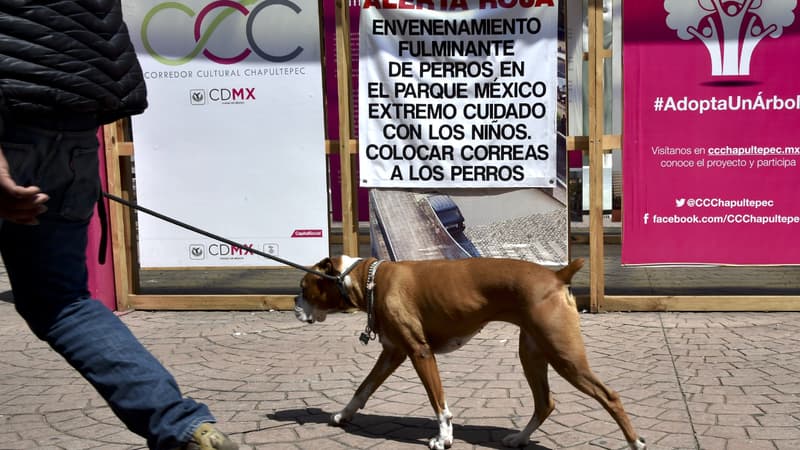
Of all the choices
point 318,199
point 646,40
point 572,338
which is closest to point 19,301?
point 572,338

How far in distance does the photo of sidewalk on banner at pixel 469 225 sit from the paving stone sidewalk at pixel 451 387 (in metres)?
0.73

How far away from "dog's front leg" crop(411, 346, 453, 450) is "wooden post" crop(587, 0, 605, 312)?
3269 mm

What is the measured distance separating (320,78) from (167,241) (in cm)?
202

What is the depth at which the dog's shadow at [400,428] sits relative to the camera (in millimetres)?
4242

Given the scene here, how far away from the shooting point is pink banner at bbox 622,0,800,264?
22.0ft

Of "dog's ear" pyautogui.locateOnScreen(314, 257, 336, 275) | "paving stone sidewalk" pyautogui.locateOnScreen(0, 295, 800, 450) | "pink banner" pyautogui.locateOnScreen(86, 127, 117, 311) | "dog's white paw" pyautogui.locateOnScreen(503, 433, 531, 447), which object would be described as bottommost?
"paving stone sidewalk" pyautogui.locateOnScreen(0, 295, 800, 450)

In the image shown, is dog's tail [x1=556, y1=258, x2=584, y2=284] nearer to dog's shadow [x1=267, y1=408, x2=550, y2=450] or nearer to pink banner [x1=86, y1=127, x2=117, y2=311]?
dog's shadow [x1=267, y1=408, x2=550, y2=450]

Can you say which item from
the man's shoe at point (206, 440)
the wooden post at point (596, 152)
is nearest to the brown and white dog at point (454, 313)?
the man's shoe at point (206, 440)

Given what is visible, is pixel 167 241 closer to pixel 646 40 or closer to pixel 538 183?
pixel 538 183

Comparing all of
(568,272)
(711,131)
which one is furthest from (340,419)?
(711,131)

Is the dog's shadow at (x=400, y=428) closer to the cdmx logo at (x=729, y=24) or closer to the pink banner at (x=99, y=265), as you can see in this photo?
the pink banner at (x=99, y=265)

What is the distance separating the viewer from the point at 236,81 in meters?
7.29

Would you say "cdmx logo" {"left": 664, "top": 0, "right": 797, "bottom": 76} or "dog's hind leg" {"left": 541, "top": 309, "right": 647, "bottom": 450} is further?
"cdmx logo" {"left": 664, "top": 0, "right": 797, "bottom": 76}

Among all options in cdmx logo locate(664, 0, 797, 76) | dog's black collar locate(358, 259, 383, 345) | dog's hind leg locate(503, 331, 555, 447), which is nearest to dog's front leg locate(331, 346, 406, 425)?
dog's black collar locate(358, 259, 383, 345)
